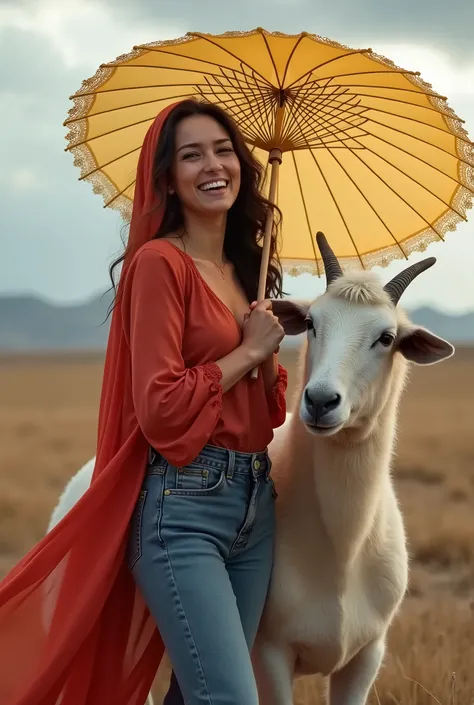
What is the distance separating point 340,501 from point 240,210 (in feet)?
4.27

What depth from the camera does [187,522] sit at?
10.8ft

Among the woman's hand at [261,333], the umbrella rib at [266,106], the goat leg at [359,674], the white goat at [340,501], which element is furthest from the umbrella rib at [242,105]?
the goat leg at [359,674]

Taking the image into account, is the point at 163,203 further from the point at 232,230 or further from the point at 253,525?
the point at 253,525

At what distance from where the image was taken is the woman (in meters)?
3.28

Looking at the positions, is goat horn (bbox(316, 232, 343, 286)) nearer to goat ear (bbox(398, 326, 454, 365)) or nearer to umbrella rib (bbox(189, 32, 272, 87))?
goat ear (bbox(398, 326, 454, 365))

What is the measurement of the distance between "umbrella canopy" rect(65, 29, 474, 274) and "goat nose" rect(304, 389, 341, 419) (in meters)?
1.30

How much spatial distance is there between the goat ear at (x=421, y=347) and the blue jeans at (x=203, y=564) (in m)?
0.80

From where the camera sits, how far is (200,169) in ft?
12.2

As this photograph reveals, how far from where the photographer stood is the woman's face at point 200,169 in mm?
3709

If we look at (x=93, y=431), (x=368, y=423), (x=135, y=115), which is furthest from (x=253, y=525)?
(x=93, y=431)

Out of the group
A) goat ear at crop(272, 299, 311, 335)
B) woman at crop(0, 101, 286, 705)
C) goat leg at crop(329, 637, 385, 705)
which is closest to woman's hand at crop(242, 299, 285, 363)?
woman at crop(0, 101, 286, 705)

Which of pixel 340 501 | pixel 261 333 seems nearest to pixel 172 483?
pixel 261 333

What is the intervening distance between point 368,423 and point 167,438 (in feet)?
2.98

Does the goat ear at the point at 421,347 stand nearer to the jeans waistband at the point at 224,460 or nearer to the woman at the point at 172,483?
the woman at the point at 172,483
